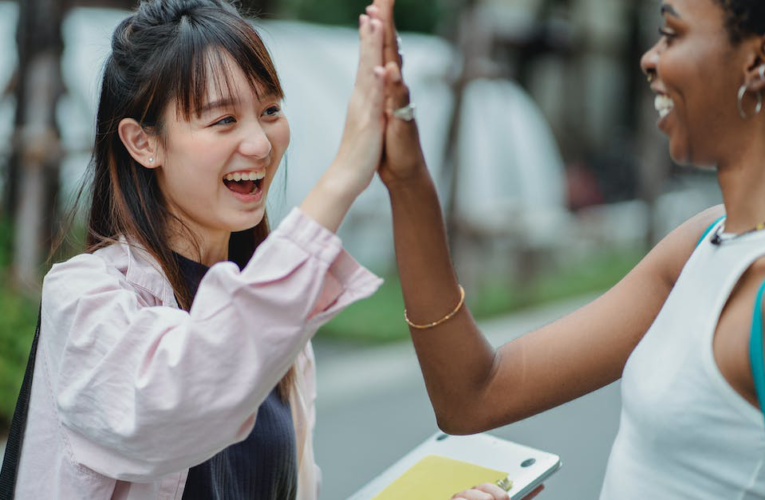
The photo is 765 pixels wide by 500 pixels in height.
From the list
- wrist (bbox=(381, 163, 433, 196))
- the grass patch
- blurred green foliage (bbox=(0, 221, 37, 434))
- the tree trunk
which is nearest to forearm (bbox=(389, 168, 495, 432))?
wrist (bbox=(381, 163, 433, 196))

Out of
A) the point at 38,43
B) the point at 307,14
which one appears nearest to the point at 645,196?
the point at 307,14

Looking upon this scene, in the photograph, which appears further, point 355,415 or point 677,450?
point 355,415

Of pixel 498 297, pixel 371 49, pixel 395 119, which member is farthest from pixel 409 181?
pixel 498 297

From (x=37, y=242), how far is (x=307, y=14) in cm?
974

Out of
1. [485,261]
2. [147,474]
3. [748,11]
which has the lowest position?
[485,261]

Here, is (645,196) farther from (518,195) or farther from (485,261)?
(485,261)

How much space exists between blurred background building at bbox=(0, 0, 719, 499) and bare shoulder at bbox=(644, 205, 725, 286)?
2.86 ft

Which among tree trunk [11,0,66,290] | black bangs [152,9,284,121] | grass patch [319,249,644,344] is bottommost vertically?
grass patch [319,249,644,344]

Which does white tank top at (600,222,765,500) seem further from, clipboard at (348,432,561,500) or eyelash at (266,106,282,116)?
eyelash at (266,106,282,116)

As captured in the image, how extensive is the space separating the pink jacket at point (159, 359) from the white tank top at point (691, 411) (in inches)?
17.5

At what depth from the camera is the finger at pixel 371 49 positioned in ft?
4.64

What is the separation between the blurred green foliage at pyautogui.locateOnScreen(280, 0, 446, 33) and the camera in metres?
13.9

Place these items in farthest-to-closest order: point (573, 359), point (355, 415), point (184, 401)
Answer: point (355, 415), point (573, 359), point (184, 401)

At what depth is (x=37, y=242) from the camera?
5.07m
